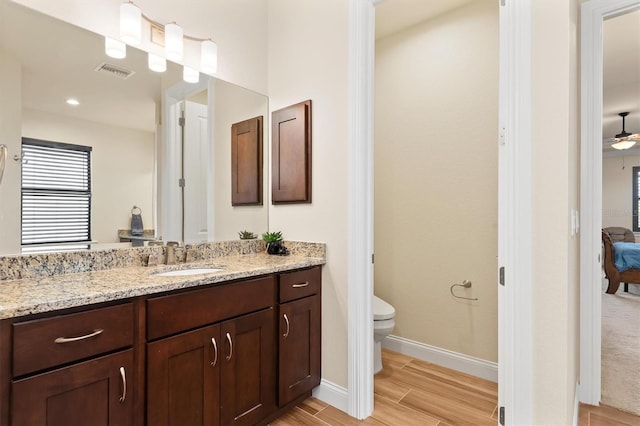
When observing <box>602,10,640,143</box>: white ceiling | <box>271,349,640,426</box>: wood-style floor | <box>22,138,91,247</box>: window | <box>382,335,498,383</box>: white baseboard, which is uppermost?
<box>602,10,640,143</box>: white ceiling

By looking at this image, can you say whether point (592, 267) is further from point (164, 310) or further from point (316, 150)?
point (164, 310)

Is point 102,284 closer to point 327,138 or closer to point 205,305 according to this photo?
point 205,305

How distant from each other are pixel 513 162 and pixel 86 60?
2.11 metres

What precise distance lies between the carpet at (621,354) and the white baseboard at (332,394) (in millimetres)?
1691

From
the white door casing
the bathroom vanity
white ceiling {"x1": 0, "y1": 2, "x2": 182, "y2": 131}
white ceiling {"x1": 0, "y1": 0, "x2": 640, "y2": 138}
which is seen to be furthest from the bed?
white ceiling {"x1": 0, "y1": 2, "x2": 182, "y2": 131}

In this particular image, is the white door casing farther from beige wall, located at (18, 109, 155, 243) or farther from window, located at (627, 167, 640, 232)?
window, located at (627, 167, 640, 232)

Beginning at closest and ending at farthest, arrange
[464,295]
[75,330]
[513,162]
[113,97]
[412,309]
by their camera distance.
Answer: [75,330], [513,162], [113,97], [464,295], [412,309]

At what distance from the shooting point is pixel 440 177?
8.68 ft

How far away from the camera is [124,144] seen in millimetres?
1817

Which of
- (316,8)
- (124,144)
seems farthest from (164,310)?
(316,8)

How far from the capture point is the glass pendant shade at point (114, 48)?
1.68 m

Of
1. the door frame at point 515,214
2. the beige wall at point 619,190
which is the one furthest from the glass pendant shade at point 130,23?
the beige wall at point 619,190

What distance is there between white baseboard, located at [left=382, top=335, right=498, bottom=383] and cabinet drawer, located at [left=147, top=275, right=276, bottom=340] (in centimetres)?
155

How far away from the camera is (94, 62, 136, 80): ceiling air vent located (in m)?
1.71
